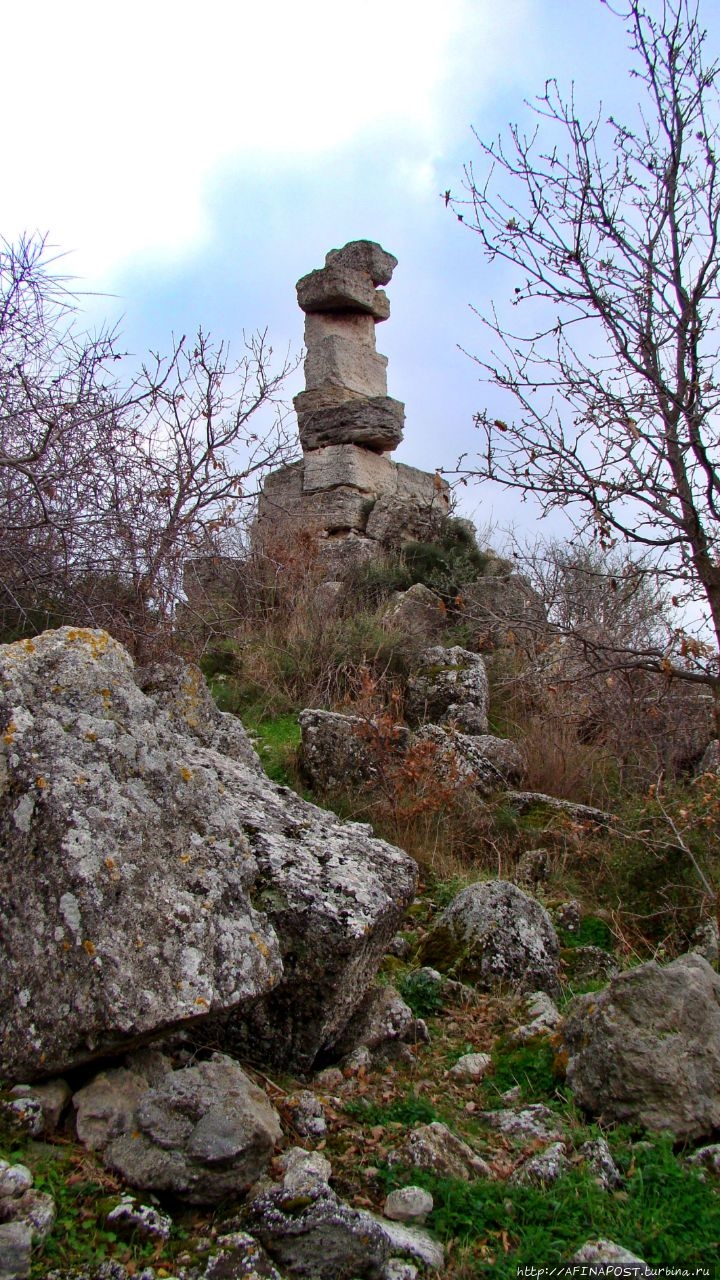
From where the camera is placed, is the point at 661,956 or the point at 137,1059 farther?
the point at 661,956

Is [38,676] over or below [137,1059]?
over

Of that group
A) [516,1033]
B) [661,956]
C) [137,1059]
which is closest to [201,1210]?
[137,1059]

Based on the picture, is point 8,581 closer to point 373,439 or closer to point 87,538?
point 87,538

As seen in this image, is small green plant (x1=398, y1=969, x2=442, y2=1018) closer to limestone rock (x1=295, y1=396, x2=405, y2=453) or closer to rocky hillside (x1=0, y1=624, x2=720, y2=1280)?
rocky hillside (x1=0, y1=624, x2=720, y2=1280)

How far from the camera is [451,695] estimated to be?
7766mm

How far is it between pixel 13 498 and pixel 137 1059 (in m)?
3.17

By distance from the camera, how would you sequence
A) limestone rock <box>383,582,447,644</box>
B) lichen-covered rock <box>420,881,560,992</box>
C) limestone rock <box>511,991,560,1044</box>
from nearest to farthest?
limestone rock <box>511,991,560,1044</box> → lichen-covered rock <box>420,881,560,992</box> → limestone rock <box>383,582,447,644</box>

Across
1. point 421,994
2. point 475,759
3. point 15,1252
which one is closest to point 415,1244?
point 15,1252

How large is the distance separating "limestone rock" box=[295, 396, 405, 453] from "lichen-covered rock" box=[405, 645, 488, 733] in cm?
579

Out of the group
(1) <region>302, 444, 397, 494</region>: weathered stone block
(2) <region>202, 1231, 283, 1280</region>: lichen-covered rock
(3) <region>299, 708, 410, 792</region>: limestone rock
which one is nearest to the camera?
(2) <region>202, 1231, 283, 1280</region>: lichen-covered rock

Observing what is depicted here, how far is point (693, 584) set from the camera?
16.3 feet

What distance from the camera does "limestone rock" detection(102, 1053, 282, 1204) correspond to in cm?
232

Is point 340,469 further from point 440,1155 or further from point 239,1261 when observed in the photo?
point 239,1261

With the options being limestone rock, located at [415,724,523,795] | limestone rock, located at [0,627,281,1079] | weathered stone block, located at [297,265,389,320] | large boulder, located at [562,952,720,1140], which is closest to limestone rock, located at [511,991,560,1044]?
large boulder, located at [562,952,720,1140]
